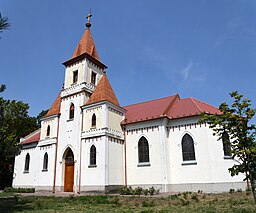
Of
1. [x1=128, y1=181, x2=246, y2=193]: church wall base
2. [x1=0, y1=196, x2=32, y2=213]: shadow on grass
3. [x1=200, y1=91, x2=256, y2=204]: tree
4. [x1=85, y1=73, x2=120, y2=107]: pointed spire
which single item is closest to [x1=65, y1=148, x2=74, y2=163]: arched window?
[x1=85, y1=73, x2=120, y2=107]: pointed spire

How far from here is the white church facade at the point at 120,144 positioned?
2147 cm

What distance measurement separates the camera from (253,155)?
8.70m

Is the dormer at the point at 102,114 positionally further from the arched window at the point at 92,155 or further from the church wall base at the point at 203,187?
the church wall base at the point at 203,187

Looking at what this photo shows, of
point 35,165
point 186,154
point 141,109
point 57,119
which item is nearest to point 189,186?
point 186,154

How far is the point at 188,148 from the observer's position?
73.4 feet

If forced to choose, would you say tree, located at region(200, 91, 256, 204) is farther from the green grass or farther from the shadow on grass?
the shadow on grass

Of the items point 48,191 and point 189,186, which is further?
point 48,191

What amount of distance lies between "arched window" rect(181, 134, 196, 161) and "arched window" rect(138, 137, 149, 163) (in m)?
3.55

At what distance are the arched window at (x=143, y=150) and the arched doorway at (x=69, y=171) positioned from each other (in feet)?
23.3

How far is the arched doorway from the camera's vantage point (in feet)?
79.4

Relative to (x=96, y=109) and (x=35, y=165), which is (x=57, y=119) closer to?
→ (x=96, y=109)

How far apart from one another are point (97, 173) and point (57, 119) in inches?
344

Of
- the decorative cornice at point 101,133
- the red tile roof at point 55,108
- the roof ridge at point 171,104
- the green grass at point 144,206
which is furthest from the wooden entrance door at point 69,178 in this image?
the roof ridge at point 171,104

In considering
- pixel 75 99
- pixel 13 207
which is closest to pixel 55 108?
pixel 75 99
